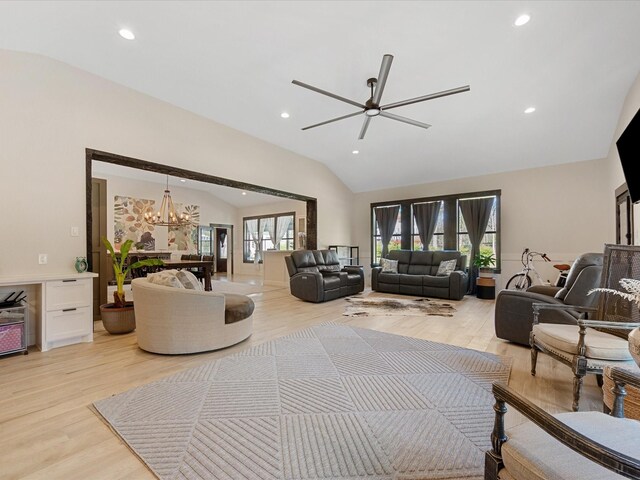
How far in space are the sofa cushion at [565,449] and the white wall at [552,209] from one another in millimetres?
6206

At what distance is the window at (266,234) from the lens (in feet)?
35.3

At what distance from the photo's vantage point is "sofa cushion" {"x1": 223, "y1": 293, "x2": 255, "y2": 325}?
3262mm

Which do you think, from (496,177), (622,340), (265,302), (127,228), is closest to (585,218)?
(496,177)

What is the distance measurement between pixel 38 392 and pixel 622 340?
179 inches

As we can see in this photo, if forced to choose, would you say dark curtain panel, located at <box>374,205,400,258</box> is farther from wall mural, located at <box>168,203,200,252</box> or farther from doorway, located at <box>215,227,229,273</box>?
doorway, located at <box>215,227,229,273</box>

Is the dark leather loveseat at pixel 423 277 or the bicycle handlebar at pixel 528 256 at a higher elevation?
the bicycle handlebar at pixel 528 256

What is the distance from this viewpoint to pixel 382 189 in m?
8.72

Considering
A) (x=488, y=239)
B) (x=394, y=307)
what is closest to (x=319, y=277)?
(x=394, y=307)

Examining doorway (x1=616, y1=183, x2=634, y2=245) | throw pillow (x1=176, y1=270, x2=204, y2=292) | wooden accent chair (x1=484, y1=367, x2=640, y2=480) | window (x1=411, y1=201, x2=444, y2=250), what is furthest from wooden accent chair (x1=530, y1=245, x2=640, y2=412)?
window (x1=411, y1=201, x2=444, y2=250)

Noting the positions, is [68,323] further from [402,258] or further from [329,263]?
[402,258]

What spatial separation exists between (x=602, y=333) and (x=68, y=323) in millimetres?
5307

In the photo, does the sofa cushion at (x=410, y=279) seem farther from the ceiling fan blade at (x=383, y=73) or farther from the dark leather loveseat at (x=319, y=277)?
the ceiling fan blade at (x=383, y=73)

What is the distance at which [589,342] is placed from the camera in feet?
7.00

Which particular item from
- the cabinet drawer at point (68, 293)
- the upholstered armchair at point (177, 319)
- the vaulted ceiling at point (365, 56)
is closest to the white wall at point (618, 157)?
the vaulted ceiling at point (365, 56)
